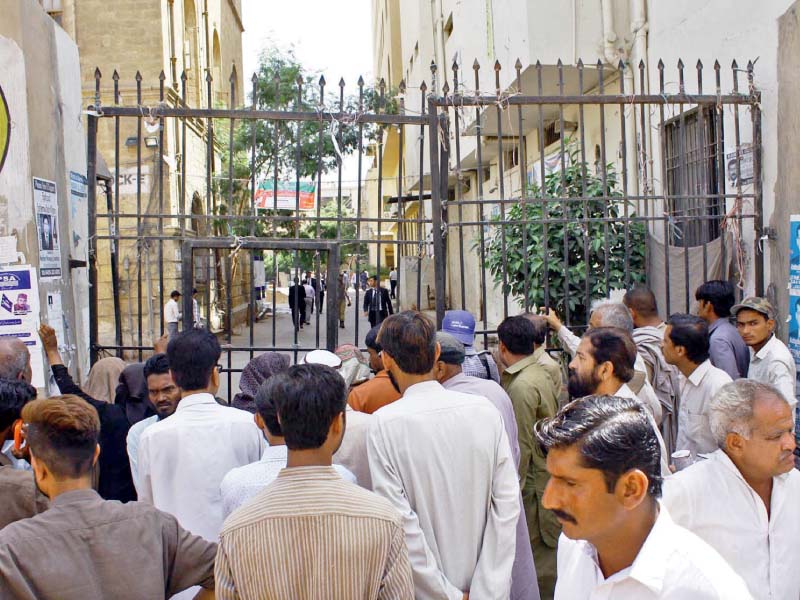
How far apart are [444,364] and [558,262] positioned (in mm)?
3169

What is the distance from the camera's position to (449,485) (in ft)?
9.23

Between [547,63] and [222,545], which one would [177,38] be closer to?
[547,63]

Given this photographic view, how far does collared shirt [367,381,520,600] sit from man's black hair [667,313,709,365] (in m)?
1.44

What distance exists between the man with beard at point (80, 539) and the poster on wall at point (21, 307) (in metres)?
2.69

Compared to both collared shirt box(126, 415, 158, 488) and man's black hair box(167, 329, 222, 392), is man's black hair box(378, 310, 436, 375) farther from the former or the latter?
collared shirt box(126, 415, 158, 488)

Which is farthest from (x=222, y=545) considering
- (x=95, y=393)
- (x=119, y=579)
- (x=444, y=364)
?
(x=95, y=393)

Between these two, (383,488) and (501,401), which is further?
(501,401)

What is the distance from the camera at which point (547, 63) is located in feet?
28.8

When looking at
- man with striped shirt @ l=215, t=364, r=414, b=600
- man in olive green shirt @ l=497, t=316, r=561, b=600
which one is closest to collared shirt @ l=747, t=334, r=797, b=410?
man in olive green shirt @ l=497, t=316, r=561, b=600

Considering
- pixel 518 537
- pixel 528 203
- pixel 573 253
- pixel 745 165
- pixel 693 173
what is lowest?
pixel 518 537

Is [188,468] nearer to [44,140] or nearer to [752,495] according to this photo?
[752,495]

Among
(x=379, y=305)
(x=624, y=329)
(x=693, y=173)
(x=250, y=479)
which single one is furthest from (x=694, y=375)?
(x=379, y=305)

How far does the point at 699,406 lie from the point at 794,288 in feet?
7.18

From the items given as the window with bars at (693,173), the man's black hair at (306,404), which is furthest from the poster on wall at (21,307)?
the window with bars at (693,173)
